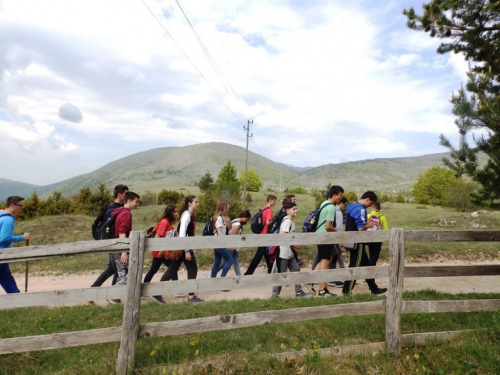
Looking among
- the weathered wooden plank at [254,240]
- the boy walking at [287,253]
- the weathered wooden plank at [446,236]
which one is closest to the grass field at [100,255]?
the boy walking at [287,253]

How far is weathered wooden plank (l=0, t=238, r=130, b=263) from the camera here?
10.4 ft

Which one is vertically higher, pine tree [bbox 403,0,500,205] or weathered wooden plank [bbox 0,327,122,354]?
pine tree [bbox 403,0,500,205]

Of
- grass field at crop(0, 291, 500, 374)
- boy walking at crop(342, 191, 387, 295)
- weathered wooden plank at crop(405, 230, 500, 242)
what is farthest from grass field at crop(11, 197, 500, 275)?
weathered wooden plank at crop(405, 230, 500, 242)

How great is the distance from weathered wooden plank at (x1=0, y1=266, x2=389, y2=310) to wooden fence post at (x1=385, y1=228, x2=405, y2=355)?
13 cm

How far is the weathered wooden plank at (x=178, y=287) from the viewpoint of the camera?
3.15 metres

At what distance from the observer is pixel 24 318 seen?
511 centimetres

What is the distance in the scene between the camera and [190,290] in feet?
11.0

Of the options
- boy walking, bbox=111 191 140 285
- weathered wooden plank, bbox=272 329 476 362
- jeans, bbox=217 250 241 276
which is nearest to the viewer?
weathered wooden plank, bbox=272 329 476 362

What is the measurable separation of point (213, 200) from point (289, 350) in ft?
60.8

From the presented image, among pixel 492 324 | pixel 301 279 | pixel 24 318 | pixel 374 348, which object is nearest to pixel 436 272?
pixel 492 324

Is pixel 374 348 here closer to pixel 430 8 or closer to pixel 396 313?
pixel 396 313

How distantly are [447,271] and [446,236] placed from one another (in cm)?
69

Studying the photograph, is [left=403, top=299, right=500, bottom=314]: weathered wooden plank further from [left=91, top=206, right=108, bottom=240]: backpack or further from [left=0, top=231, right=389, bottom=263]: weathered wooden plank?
[left=91, top=206, right=108, bottom=240]: backpack

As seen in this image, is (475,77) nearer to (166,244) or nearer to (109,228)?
(166,244)
